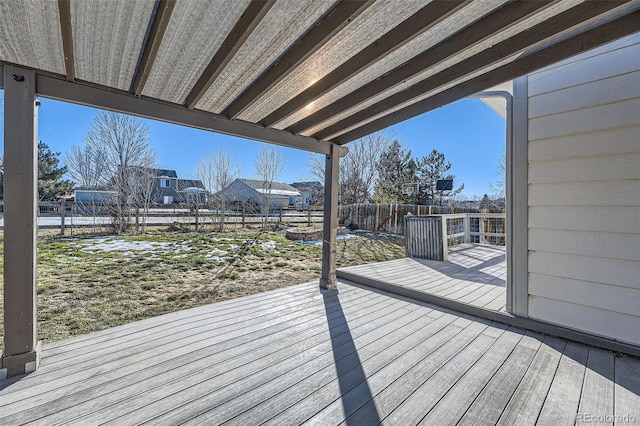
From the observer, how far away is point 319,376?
70.6 inches

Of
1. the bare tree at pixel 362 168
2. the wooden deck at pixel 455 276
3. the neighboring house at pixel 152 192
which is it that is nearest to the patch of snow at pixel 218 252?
the wooden deck at pixel 455 276

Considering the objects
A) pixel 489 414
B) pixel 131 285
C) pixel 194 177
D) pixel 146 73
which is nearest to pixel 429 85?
pixel 146 73

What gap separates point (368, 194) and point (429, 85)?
42.3ft

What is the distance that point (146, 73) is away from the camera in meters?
1.81

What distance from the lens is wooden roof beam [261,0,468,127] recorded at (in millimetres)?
1411

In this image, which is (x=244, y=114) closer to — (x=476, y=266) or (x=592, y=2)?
(x=592, y=2)

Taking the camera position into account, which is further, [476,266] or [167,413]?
[476,266]

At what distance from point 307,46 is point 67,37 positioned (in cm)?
130

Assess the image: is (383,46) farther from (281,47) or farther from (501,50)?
(501,50)

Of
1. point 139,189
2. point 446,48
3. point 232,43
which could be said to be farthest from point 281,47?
point 139,189

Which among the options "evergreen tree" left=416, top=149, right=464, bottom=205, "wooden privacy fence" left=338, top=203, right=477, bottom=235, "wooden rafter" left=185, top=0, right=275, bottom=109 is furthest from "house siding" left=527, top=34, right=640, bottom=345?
"evergreen tree" left=416, top=149, right=464, bottom=205

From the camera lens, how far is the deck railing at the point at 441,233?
530cm

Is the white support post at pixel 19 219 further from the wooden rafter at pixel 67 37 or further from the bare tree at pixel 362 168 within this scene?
the bare tree at pixel 362 168

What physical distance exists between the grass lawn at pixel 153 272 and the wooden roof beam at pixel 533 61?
2.94 metres
